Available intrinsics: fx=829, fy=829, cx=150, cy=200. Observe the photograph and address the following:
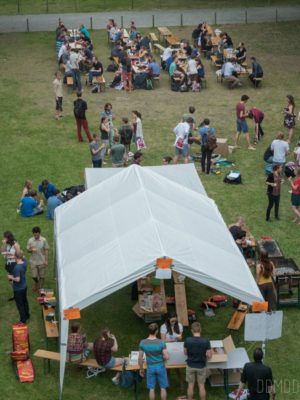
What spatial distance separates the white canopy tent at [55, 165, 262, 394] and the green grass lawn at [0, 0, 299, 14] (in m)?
26.9

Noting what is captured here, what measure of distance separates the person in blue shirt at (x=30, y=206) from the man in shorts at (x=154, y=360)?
7.54 metres

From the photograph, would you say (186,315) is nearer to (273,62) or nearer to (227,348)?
(227,348)

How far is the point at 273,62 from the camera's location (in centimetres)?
3300

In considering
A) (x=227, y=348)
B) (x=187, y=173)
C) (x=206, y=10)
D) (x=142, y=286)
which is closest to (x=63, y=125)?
(x=187, y=173)

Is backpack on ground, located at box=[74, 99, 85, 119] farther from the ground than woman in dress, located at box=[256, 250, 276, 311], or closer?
farther from the ground

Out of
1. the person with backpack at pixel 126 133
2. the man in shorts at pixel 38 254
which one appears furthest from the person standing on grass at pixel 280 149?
the man in shorts at pixel 38 254

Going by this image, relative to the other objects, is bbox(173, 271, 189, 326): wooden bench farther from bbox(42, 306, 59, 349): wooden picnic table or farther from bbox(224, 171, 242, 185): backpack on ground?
bbox(224, 171, 242, 185): backpack on ground

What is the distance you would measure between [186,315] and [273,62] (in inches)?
758

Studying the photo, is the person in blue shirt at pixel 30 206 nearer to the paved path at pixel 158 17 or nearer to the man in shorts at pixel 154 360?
the man in shorts at pixel 154 360

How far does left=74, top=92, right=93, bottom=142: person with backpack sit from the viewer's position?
80.6ft

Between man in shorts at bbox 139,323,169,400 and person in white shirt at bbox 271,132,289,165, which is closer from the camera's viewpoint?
man in shorts at bbox 139,323,169,400

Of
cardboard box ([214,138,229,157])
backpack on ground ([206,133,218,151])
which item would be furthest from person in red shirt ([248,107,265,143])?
backpack on ground ([206,133,218,151])

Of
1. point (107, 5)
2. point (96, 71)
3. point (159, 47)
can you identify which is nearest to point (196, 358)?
point (96, 71)

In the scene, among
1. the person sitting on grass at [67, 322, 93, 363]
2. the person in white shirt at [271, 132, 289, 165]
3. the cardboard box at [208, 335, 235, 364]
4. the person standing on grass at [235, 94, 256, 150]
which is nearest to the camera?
the cardboard box at [208, 335, 235, 364]
